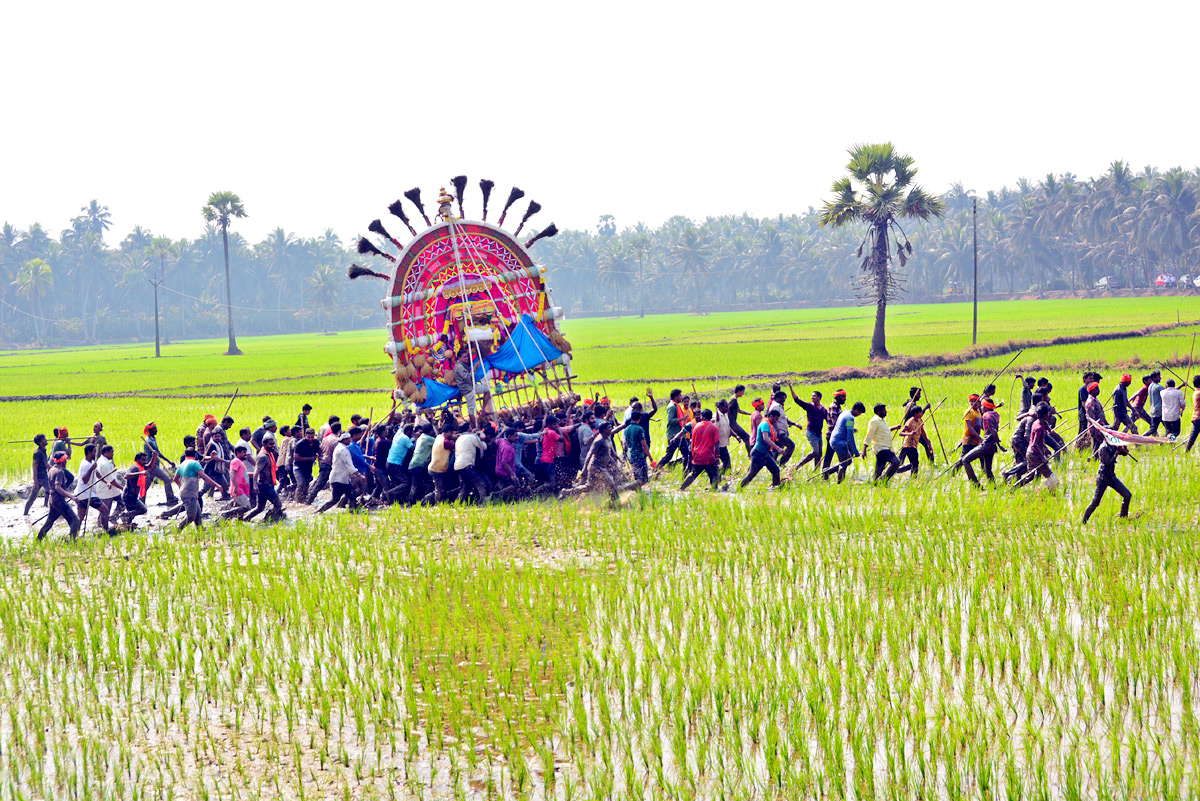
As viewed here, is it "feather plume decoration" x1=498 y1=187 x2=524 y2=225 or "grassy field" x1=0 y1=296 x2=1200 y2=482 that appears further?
"grassy field" x1=0 y1=296 x2=1200 y2=482

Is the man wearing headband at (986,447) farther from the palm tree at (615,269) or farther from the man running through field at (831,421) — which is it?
the palm tree at (615,269)

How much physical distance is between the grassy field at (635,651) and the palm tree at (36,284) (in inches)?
3954

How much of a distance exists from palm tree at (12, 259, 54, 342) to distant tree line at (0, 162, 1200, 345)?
18 centimetres

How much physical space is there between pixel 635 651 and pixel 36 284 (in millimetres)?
108785

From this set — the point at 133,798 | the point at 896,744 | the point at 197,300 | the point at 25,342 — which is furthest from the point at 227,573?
the point at 197,300

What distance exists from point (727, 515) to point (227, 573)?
18.0 ft

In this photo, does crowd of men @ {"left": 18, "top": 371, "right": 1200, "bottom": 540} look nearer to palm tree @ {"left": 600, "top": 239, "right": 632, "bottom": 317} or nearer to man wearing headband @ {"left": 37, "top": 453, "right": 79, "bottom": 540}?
man wearing headband @ {"left": 37, "top": 453, "right": 79, "bottom": 540}

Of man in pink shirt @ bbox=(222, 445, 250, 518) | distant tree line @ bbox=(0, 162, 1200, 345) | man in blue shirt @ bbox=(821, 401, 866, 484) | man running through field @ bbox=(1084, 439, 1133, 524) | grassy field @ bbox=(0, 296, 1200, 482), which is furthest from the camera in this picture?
distant tree line @ bbox=(0, 162, 1200, 345)

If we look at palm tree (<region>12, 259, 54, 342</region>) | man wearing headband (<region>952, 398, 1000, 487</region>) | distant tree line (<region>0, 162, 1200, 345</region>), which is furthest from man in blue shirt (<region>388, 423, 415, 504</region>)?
palm tree (<region>12, 259, 54, 342</region>)

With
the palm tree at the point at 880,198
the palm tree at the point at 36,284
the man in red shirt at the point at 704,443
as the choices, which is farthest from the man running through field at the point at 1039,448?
the palm tree at the point at 36,284

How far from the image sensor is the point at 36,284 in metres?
101

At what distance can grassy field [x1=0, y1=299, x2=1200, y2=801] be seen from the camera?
592cm

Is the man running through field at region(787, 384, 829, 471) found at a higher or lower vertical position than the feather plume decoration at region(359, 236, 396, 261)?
lower

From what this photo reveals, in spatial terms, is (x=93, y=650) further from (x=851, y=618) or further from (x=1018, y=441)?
(x=1018, y=441)
